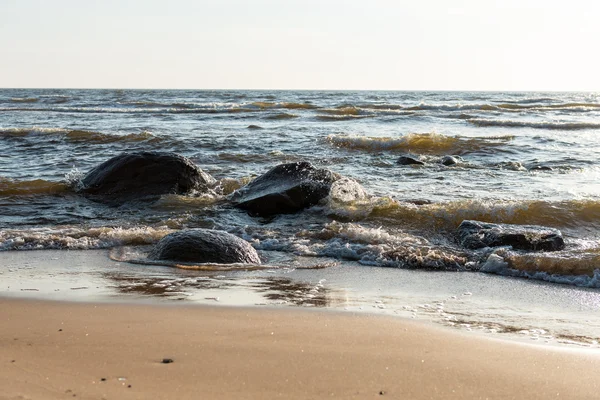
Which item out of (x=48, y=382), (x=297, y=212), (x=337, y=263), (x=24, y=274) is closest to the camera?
(x=48, y=382)

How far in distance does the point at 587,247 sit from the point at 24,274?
16.8 feet

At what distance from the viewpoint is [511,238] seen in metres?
6.59

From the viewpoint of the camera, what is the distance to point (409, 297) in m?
4.74

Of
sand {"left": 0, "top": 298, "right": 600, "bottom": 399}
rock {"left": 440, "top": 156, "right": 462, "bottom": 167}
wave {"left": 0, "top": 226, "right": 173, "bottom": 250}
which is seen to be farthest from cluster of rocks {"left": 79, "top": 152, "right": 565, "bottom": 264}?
rock {"left": 440, "top": 156, "right": 462, "bottom": 167}

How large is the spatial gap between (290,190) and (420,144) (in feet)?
28.0

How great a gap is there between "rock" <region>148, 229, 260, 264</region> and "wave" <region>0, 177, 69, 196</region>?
4.22 meters

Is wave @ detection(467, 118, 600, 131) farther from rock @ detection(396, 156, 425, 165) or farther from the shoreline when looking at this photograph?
the shoreline

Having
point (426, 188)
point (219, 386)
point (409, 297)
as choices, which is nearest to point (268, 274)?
point (409, 297)

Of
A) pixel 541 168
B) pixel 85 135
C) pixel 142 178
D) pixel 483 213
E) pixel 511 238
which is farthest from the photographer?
pixel 85 135

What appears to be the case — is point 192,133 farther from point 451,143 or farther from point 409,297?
point 409,297

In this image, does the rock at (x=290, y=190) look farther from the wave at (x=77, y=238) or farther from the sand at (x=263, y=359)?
the sand at (x=263, y=359)

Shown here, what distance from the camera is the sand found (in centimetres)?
264

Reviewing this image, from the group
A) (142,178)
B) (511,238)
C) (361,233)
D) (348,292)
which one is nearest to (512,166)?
(511,238)

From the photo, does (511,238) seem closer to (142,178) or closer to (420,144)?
(142,178)
